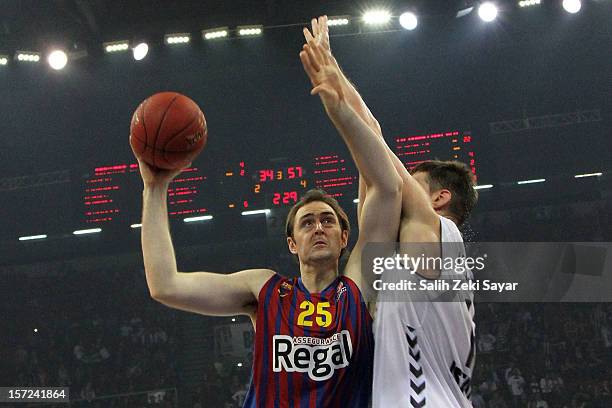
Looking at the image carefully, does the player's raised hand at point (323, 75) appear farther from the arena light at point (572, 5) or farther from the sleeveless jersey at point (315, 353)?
the arena light at point (572, 5)

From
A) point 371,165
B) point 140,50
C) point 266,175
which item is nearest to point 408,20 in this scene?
point 266,175

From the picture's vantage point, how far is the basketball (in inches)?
120

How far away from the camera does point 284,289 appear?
3328 millimetres

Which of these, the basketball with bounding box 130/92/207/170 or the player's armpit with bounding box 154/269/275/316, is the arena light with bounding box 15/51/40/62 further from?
the player's armpit with bounding box 154/269/275/316

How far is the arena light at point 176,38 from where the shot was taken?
12.2 metres

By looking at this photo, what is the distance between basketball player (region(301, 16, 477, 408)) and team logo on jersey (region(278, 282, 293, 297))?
56cm

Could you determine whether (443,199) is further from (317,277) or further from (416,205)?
(317,277)

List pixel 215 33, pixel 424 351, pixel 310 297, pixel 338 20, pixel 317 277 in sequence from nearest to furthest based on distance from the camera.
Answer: pixel 424 351, pixel 310 297, pixel 317 277, pixel 338 20, pixel 215 33

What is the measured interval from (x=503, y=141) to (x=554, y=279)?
2.66 m

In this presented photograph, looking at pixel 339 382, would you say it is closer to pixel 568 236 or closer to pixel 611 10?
pixel 611 10

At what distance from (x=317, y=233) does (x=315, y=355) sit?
1.92 feet

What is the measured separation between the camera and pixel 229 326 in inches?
593

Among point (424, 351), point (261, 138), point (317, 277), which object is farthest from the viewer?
point (261, 138)

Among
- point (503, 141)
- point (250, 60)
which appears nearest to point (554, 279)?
point (503, 141)
